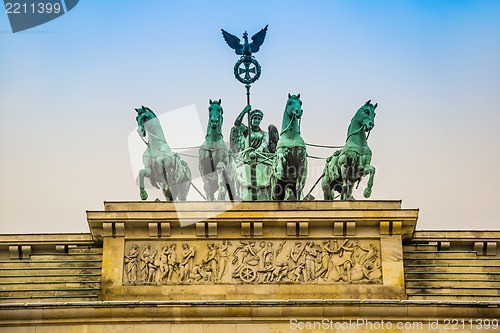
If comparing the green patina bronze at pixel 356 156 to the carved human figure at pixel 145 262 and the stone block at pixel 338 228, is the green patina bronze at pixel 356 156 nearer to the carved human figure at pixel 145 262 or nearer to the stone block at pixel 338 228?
the stone block at pixel 338 228

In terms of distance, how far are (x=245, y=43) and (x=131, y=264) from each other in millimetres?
7572

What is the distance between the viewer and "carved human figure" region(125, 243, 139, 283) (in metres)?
38.9

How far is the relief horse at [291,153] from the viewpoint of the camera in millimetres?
40156

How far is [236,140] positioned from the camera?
146 feet

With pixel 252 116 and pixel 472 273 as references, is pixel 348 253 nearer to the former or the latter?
pixel 472 273

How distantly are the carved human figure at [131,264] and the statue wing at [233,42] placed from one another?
7.15 m

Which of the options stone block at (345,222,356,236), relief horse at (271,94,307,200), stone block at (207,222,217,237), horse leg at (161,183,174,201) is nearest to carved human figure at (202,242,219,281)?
stone block at (207,222,217,237)

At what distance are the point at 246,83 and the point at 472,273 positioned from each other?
817cm

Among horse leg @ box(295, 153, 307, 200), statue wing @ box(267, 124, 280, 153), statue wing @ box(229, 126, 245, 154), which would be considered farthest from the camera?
statue wing @ box(267, 124, 280, 153)

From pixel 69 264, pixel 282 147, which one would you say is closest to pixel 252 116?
pixel 282 147

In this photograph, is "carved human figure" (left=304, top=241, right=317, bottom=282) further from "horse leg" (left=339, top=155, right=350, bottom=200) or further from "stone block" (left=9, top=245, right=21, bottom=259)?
"stone block" (left=9, top=245, right=21, bottom=259)

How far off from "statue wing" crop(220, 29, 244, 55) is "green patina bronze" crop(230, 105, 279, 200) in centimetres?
147

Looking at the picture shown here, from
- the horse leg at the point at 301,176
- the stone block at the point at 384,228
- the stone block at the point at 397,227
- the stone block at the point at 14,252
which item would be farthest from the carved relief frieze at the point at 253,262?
the stone block at the point at 14,252

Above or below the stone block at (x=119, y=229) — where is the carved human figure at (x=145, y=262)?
below
